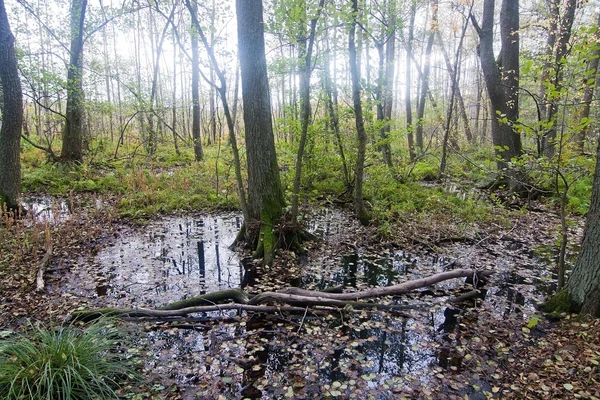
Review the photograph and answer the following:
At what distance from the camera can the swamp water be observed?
3045 millimetres

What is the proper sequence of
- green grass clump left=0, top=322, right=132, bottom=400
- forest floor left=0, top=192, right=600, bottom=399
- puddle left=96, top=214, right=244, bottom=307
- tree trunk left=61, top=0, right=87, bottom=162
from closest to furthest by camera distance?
→ green grass clump left=0, top=322, right=132, bottom=400 → forest floor left=0, top=192, right=600, bottom=399 → puddle left=96, top=214, right=244, bottom=307 → tree trunk left=61, top=0, right=87, bottom=162

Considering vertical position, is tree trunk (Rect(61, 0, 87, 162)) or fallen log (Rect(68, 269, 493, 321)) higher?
tree trunk (Rect(61, 0, 87, 162))

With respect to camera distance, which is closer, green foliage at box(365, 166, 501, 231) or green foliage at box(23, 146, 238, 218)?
green foliage at box(365, 166, 501, 231)

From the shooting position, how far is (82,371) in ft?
8.80

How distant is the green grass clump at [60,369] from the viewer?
2416mm

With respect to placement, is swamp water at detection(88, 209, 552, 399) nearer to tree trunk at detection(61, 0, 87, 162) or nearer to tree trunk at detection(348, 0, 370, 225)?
tree trunk at detection(348, 0, 370, 225)

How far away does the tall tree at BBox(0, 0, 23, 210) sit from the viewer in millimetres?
6867

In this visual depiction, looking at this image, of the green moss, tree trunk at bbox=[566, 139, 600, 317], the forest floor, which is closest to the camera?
the forest floor

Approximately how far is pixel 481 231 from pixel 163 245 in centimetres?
634

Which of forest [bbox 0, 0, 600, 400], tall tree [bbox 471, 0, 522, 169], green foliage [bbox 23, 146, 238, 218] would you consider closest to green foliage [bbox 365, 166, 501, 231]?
forest [bbox 0, 0, 600, 400]

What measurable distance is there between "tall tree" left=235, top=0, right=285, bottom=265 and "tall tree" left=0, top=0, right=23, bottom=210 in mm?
5076

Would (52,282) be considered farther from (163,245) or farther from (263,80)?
(263,80)

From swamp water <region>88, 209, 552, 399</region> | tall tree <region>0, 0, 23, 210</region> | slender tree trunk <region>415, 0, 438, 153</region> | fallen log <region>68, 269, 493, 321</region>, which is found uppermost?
slender tree trunk <region>415, 0, 438, 153</region>

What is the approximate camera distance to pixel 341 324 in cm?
392
